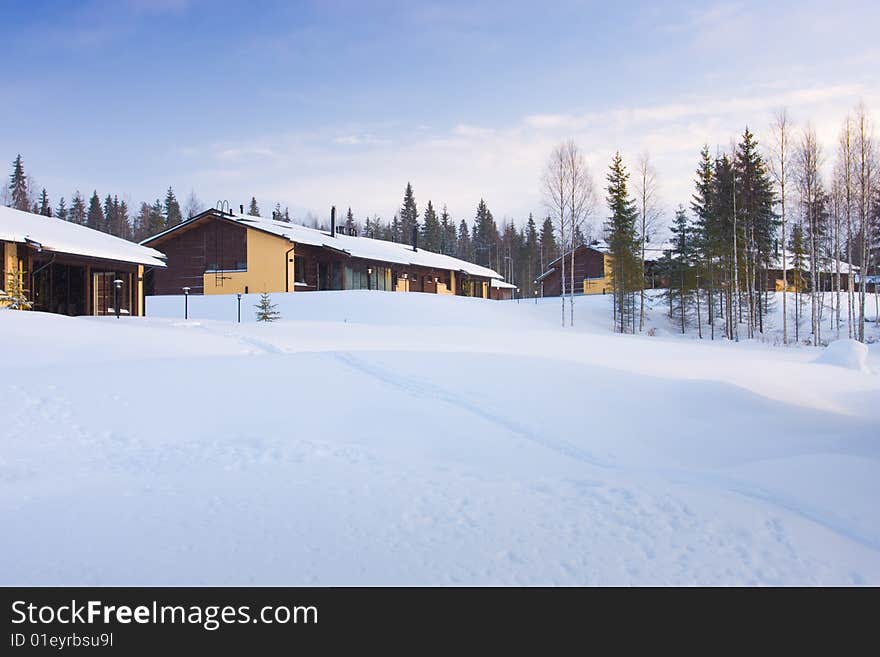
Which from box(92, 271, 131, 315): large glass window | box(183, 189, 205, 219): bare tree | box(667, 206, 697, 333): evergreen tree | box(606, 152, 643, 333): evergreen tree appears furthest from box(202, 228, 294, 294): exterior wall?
box(183, 189, 205, 219): bare tree

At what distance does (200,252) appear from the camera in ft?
107

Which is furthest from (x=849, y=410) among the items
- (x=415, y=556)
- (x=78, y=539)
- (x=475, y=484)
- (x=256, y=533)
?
(x=78, y=539)

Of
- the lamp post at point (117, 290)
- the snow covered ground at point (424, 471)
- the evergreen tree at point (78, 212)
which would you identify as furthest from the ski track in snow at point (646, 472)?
the evergreen tree at point (78, 212)

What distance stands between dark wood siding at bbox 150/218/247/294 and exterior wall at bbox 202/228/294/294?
1.34ft

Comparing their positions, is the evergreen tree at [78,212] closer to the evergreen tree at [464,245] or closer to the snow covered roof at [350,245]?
the evergreen tree at [464,245]

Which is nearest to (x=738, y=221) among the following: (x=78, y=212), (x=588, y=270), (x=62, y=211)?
(x=588, y=270)

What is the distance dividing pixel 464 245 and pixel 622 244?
2649 inches

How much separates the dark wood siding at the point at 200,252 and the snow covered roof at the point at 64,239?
7916mm

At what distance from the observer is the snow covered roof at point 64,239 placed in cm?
1759

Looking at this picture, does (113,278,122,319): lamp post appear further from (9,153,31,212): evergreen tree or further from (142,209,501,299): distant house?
(9,153,31,212): evergreen tree

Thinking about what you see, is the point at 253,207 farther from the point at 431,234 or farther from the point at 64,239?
the point at 64,239

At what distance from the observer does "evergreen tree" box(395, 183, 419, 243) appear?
270ft

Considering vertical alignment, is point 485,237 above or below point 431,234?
above
